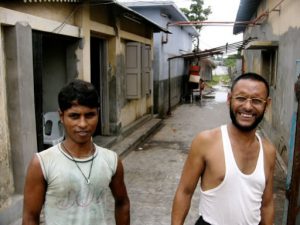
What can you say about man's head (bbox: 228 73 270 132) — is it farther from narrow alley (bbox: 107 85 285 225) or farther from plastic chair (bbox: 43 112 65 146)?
plastic chair (bbox: 43 112 65 146)

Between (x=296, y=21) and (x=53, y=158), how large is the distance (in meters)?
5.30

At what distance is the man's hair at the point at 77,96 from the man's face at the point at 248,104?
0.88 meters

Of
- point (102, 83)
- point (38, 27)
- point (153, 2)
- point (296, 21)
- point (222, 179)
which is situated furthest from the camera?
point (153, 2)

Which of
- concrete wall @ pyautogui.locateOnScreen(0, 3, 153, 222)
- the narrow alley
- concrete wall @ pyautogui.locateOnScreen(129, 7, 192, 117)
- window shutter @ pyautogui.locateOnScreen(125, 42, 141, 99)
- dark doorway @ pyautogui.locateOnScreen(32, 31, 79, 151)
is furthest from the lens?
concrete wall @ pyautogui.locateOnScreen(129, 7, 192, 117)

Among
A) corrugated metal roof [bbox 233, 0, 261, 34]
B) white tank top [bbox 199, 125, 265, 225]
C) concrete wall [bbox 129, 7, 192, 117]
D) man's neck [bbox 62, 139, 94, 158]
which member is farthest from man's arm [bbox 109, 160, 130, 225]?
concrete wall [bbox 129, 7, 192, 117]

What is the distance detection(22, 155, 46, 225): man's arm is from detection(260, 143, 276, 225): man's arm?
4.36 ft

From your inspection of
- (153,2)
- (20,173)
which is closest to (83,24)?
(20,173)

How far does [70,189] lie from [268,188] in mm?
1248

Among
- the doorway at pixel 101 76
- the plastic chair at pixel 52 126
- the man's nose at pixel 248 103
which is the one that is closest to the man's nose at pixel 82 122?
the man's nose at pixel 248 103

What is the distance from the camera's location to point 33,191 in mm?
1800

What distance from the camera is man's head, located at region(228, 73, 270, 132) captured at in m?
2.15

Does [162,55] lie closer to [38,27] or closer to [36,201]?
[38,27]

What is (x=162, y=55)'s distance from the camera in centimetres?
1312

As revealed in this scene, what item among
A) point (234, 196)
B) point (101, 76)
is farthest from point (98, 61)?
point (234, 196)
